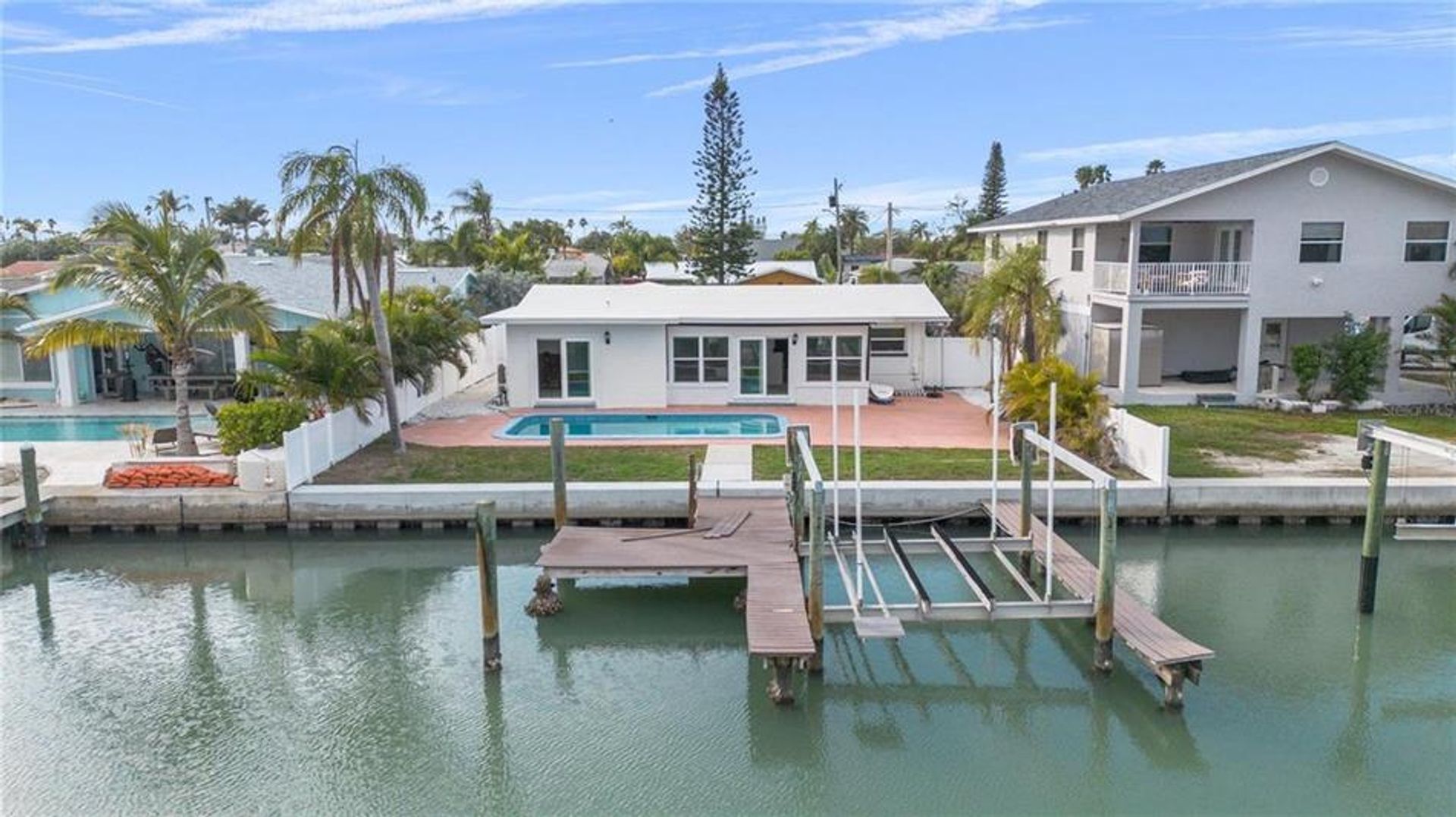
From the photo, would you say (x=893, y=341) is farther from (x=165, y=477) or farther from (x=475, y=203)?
(x=475, y=203)

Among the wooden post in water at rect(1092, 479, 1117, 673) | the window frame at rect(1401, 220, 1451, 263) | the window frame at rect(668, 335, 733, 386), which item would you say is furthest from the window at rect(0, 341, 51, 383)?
the window frame at rect(1401, 220, 1451, 263)

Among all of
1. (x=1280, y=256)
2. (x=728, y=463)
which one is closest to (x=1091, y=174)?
(x=1280, y=256)

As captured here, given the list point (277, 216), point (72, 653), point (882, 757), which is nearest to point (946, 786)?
point (882, 757)

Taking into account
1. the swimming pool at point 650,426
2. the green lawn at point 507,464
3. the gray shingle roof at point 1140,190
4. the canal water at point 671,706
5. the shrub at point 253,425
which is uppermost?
the gray shingle roof at point 1140,190

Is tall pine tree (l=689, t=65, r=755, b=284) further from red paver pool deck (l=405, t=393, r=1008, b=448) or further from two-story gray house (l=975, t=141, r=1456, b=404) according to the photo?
two-story gray house (l=975, t=141, r=1456, b=404)

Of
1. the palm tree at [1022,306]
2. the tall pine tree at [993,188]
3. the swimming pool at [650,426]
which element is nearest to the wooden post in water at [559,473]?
the swimming pool at [650,426]

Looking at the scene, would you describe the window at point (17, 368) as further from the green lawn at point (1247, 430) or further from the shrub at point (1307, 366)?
the shrub at point (1307, 366)

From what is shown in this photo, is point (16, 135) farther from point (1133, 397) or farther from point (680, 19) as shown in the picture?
point (1133, 397)
